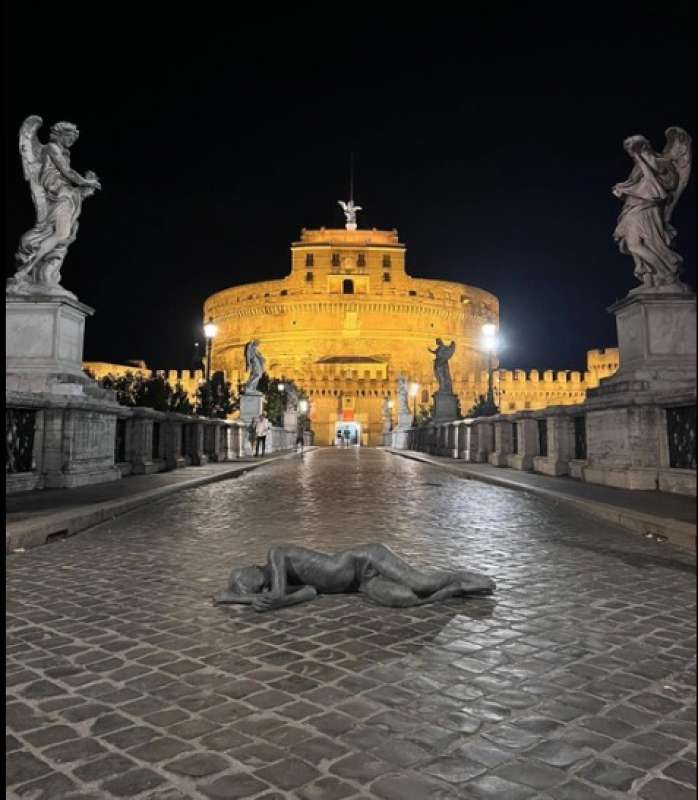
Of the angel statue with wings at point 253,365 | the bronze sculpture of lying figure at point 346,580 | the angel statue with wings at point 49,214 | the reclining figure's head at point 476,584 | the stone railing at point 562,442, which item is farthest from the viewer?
the angel statue with wings at point 253,365

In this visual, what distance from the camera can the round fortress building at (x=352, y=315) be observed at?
8231 centimetres

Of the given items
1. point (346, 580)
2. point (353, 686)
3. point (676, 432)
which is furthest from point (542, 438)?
point (353, 686)

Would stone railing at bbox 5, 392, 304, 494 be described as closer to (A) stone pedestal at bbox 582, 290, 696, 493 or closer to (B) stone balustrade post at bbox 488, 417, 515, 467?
(A) stone pedestal at bbox 582, 290, 696, 493

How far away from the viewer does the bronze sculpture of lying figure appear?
3.83 metres

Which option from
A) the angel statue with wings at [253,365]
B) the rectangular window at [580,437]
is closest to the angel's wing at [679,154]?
the rectangular window at [580,437]

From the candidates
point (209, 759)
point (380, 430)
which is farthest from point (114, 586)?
point (380, 430)

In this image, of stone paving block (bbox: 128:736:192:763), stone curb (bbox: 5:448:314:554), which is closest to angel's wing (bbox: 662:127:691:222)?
stone paving block (bbox: 128:736:192:763)

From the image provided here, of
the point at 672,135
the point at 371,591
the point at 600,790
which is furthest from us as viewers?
the point at 371,591

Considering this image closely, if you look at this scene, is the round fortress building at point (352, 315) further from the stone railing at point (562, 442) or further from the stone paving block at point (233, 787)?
the stone paving block at point (233, 787)

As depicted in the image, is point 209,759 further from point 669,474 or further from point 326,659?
point 669,474

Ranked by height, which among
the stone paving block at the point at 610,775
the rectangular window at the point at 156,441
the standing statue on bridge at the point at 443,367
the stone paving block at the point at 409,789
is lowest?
the stone paving block at the point at 409,789

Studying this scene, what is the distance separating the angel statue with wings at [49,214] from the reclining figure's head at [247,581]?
7.10m

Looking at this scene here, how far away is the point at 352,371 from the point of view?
2854 inches

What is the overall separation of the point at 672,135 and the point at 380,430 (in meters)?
68.0
